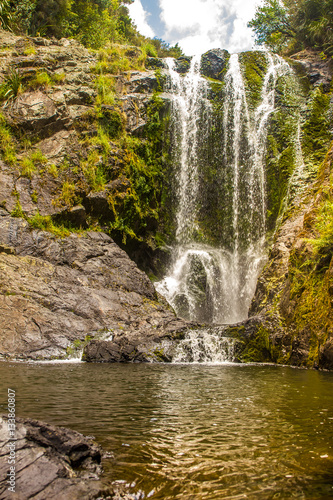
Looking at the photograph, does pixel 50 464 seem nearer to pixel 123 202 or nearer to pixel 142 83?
pixel 123 202

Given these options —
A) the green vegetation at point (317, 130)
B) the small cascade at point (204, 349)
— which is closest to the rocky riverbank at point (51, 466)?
the small cascade at point (204, 349)

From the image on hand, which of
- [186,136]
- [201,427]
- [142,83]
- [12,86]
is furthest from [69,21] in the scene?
[201,427]

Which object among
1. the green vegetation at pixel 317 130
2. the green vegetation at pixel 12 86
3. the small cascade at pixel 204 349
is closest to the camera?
the small cascade at pixel 204 349

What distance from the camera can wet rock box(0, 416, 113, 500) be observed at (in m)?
1.68

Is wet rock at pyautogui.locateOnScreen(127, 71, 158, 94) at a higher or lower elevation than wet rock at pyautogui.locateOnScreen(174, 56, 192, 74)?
lower

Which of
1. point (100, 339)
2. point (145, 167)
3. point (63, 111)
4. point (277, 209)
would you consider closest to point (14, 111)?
point (63, 111)

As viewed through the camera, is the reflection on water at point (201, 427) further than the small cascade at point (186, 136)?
No

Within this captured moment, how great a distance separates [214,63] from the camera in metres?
20.6

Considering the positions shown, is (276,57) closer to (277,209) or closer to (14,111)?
(277,209)

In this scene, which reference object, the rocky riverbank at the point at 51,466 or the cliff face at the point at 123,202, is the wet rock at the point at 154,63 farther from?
the rocky riverbank at the point at 51,466

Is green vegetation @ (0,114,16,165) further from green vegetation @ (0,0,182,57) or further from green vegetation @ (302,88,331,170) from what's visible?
green vegetation @ (302,88,331,170)

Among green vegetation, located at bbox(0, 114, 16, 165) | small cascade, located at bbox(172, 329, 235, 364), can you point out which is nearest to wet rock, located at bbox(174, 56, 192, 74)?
green vegetation, located at bbox(0, 114, 16, 165)

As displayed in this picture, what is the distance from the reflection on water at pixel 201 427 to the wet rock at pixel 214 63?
19456mm

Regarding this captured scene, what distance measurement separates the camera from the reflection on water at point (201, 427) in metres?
1.97
